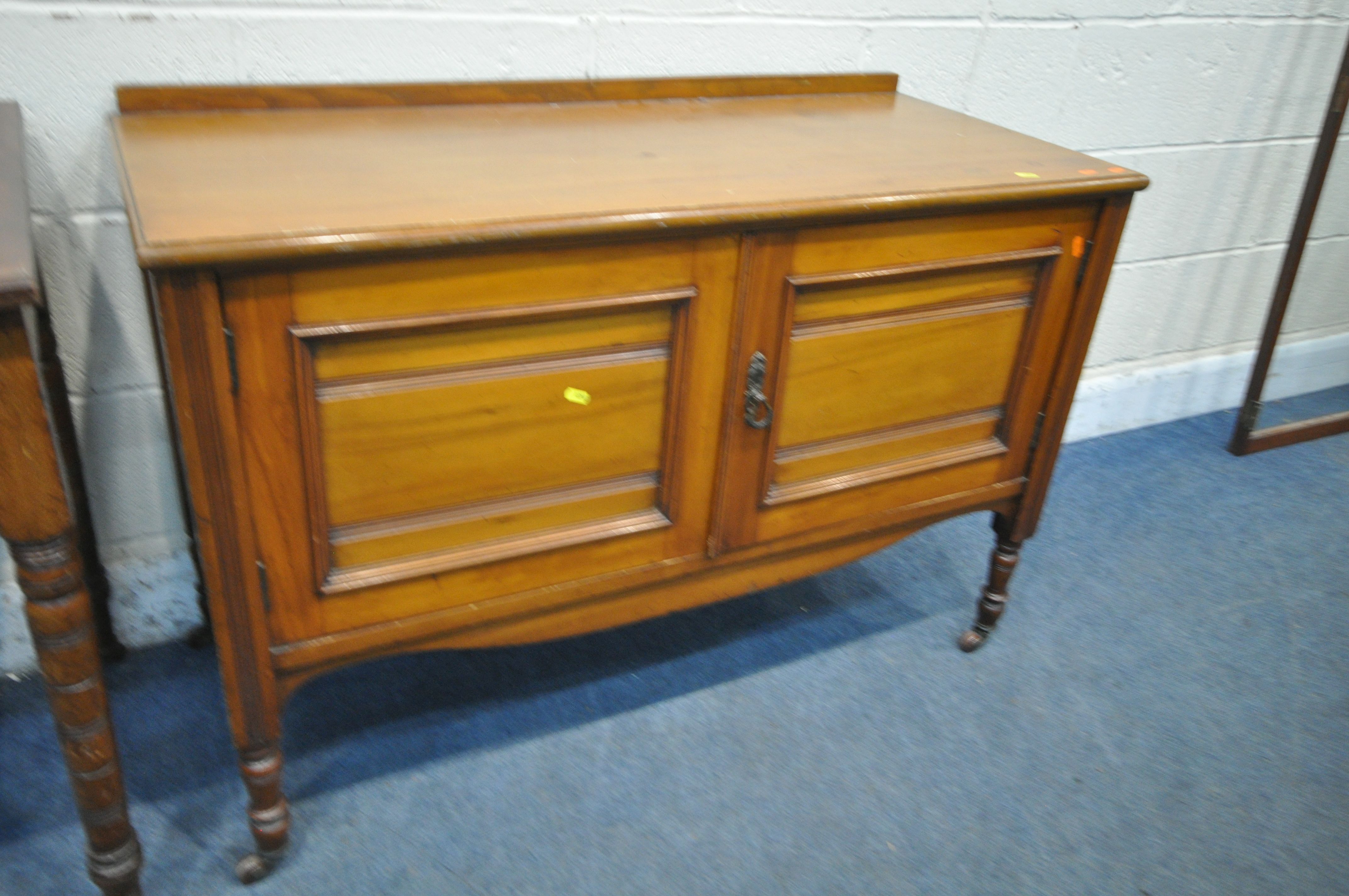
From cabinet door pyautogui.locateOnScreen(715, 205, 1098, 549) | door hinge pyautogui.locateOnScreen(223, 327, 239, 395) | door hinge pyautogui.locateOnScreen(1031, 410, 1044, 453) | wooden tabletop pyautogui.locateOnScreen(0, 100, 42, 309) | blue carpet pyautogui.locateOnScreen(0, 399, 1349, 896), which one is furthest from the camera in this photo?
door hinge pyautogui.locateOnScreen(1031, 410, 1044, 453)

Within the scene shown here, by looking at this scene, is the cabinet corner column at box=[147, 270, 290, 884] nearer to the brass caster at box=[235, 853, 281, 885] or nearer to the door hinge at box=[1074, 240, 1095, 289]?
the brass caster at box=[235, 853, 281, 885]

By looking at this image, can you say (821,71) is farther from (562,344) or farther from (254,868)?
(254,868)

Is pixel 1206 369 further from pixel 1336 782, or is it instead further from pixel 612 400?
pixel 612 400

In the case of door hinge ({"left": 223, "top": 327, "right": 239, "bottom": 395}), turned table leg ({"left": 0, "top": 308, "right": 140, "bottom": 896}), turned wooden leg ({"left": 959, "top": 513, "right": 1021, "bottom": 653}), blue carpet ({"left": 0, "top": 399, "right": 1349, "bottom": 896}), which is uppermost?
door hinge ({"left": 223, "top": 327, "right": 239, "bottom": 395})

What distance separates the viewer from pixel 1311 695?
1646 millimetres

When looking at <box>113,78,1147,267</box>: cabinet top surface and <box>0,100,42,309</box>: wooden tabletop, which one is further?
<box>113,78,1147,267</box>: cabinet top surface

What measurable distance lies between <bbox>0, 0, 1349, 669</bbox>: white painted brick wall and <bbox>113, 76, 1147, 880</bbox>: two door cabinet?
0.06m

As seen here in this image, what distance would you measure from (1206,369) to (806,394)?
65.9 inches

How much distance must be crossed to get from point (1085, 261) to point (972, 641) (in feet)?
2.13

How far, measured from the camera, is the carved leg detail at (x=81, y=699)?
0.98m

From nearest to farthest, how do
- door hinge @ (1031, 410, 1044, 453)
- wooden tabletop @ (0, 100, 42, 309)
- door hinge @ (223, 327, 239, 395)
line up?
wooden tabletop @ (0, 100, 42, 309) < door hinge @ (223, 327, 239, 395) < door hinge @ (1031, 410, 1044, 453)

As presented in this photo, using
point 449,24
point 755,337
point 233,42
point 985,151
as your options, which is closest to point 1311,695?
point 985,151

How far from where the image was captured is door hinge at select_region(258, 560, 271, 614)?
3.43 ft

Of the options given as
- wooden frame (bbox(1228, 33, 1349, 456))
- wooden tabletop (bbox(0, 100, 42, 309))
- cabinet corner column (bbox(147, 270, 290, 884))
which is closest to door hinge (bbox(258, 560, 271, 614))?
cabinet corner column (bbox(147, 270, 290, 884))
